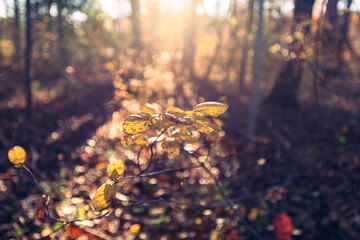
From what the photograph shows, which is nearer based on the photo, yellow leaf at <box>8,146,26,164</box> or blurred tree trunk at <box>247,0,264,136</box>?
yellow leaf at <box>8,146,26,164</box>

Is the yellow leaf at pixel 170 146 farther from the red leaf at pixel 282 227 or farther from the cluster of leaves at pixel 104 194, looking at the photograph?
the red leaf at pixel 282 227

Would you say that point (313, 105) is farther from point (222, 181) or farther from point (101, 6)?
point (101, 6)

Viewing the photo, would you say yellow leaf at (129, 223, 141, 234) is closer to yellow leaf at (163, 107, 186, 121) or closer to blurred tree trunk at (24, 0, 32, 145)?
yellow leaf at (163, 107, 186, 121)

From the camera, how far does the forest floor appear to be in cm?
309

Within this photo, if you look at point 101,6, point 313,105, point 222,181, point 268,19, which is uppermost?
point 101,6

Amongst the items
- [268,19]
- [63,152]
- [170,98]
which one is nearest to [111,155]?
[63,152]

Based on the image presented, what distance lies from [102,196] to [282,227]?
261cm

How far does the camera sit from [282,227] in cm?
308

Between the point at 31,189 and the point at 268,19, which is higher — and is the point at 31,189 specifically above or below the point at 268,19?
below

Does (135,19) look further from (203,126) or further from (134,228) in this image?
(203,126)

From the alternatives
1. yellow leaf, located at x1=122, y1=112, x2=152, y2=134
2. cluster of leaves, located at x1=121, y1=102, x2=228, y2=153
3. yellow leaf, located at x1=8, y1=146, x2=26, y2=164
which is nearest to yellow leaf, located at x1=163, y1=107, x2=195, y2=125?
→ cluster of leaves, located at x1=121, y1=102, x2=228, y2=153

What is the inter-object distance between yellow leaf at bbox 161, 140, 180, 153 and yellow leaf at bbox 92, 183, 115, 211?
14.2 inches

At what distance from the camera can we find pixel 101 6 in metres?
11.4

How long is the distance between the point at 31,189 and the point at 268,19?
9.28 m
